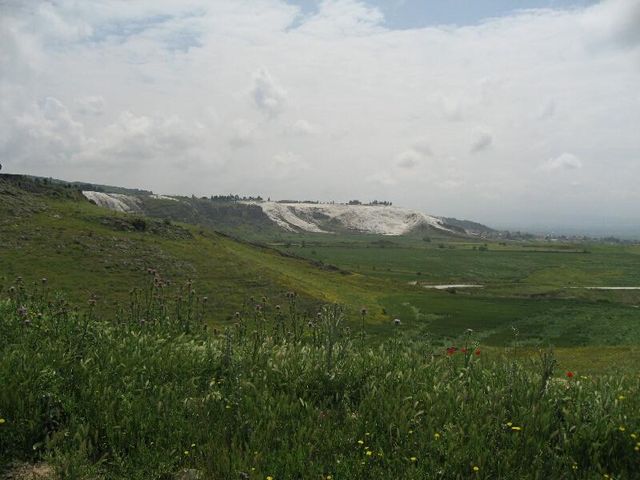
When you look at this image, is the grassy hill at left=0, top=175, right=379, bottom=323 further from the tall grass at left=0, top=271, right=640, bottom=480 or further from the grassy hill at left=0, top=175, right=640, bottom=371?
the tall grass at left=0, top=271, right=640, bottom=480

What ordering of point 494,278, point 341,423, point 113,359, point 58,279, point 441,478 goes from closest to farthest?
1. point 441,478
2. point 341,423
3. point 113,359
4. point 58,279
5. point 494,278

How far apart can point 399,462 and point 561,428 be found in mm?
2475

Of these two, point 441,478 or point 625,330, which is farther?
point 625,330

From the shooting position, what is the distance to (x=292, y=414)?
775 cm

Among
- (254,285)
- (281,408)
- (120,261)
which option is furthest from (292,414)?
(120,261)

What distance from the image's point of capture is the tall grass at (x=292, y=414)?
6531mm

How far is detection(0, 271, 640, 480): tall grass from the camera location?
21.4 ft

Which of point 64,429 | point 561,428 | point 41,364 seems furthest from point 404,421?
point 41,364

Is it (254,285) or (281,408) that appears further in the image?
(254,285)

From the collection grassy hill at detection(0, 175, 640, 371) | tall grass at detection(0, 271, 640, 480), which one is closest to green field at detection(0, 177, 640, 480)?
tall grass at detection(0, 271, 640, 480)

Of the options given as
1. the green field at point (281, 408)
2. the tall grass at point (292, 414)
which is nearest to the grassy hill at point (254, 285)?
the green field at point (281, 408)

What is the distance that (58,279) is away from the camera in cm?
5159

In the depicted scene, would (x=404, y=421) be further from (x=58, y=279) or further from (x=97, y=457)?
(x=58, y=279)

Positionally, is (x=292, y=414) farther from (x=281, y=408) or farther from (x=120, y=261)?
(x=120, y=261)
